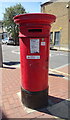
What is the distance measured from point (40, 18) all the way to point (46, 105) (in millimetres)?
2009

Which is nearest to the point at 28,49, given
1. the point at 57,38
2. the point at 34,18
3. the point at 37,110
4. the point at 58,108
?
the point at 34,18

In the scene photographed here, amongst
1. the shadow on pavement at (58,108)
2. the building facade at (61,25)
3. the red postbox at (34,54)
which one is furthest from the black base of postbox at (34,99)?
the building facade at (61,25)

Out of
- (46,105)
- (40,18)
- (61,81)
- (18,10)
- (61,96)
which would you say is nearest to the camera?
Answer: (40,18)

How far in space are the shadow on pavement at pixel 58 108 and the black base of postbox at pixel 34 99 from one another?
5.0 inches

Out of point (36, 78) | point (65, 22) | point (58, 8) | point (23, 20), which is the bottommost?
point (36, 78)

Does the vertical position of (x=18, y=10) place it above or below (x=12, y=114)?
above

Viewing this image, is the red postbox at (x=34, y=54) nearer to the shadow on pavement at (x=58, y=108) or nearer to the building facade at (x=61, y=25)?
the shadow on pavement at (x=58, y=108)

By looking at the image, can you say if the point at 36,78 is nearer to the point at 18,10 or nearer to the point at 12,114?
the point at 12,114

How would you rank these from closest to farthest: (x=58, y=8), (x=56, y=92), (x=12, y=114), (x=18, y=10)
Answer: (x=12, y=114) < (x=56, y=92) < (x=58, y=8) < (x=18, y=10)

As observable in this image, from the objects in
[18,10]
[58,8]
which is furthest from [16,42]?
[58,8]

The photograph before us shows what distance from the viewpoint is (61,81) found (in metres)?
4.41

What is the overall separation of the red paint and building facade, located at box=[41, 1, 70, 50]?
14.3 meters

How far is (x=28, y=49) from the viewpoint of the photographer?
2471 mm

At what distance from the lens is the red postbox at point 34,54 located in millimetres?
2357
